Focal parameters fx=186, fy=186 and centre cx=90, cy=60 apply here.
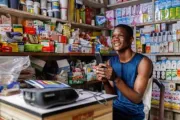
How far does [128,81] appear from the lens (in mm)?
1616

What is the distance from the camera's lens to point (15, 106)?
0.90 metres

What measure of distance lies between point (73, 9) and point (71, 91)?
4.97 ft

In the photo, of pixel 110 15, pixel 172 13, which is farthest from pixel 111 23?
pixel 172 13

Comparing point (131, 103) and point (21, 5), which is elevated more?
point (21, 5)

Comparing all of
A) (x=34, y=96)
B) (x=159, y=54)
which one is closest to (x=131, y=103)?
(x=34, y=96)

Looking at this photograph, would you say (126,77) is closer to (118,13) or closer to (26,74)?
(26,74)

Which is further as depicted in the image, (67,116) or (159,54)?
(159,54)

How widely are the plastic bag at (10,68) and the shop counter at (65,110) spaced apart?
0.28 metres

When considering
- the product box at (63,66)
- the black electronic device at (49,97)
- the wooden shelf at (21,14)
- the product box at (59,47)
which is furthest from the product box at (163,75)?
the black electronic device at (49,97)

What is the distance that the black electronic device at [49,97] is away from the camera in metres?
0.79

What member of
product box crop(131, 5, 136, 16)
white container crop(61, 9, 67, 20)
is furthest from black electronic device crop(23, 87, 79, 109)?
product box crop(131, 5, 136, 16)

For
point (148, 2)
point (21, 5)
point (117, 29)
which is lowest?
point (117, 29)

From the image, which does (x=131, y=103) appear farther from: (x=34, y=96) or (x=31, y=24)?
(x=31, y=24)

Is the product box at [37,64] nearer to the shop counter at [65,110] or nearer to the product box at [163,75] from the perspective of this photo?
the shop counter at [65,110]
